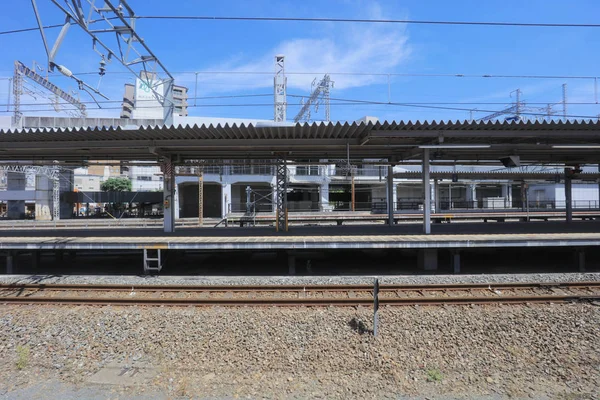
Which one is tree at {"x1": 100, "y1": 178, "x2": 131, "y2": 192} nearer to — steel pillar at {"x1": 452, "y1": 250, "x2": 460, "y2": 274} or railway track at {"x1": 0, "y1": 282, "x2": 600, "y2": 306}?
railway track at {"x1": 0, "y1": 282, "x2": 600, "y2": 306}

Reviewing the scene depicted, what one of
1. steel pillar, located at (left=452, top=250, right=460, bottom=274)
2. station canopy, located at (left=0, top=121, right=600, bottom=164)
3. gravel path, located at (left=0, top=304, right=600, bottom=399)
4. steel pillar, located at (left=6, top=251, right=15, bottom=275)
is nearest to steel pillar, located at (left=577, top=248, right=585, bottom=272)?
station canopy, located at (left=0, top=121, right=600, bottom=164)

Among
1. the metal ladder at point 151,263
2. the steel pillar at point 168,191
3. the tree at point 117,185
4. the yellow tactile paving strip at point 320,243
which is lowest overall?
the metal ladder at point 151,263

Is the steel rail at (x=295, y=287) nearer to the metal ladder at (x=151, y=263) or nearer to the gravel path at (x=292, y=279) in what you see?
the gravel path at (x=292, y=279)

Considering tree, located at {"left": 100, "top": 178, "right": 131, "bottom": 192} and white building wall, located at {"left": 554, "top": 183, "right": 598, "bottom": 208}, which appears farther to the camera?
tree, located at {"left": 100, "top": 178, "right": 131, "bottom": 192}

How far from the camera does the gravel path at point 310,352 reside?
14.6ft

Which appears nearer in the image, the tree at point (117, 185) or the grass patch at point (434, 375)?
the grass patch at point (434, 375)

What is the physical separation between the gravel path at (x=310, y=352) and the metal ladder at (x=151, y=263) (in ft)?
9.86

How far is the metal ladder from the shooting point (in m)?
9.82

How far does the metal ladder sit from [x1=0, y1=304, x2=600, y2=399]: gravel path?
Answer: 300 cm

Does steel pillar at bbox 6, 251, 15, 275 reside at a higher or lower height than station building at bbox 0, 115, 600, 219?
lower

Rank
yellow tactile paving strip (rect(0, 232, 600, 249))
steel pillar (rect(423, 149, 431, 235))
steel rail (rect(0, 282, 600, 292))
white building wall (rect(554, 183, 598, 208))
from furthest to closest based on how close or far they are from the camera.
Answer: white building wall (rect(554, 183, 598, 208)), steel pillar (rect(423, 149, 431, 235)), yellow tactile paving strip (rect(0, 232, 600, 249)), steel rail (rect(0, 282, 600, 292))

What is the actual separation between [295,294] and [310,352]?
271cm

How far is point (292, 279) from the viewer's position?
9.31m

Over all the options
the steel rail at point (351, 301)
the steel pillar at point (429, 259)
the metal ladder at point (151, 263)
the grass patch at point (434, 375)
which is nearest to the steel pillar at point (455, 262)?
the steel pillar at point (429, 259)
